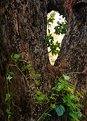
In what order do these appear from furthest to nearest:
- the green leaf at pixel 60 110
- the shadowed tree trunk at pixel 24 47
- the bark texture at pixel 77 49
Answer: the bark texture at pixel 77 49
the shadowed tree trunk at pixel 24 47
the green leaf at pixel 60 110

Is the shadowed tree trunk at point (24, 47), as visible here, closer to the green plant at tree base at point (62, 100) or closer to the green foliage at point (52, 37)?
the green plant at tree base at point (62, 100)

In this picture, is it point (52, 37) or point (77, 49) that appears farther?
point (52, 37)

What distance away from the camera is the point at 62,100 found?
291 cm

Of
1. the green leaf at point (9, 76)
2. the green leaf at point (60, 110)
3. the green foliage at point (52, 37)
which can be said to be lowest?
the green leaf at point (60, 110)

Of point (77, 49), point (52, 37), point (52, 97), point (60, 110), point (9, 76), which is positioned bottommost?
point (60, 110)

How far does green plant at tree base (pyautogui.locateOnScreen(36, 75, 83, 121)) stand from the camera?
2.86 meters

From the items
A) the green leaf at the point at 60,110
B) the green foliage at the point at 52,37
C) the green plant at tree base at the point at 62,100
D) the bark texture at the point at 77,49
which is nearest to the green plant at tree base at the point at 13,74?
the green plant at tree base at the point at 62,100

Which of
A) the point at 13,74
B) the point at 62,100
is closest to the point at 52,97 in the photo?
the point at 62,100

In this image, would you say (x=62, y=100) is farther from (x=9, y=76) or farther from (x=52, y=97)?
(x=9, y=76)

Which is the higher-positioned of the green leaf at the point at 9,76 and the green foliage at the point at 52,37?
the green foliage at the point at 52,37

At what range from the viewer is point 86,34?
3.70 m

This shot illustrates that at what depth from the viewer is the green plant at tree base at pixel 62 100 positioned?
2.86 metres

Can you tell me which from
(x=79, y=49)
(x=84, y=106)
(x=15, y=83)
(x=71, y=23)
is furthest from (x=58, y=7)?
(x=15, y=83)

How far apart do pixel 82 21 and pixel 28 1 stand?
915 millimetres
